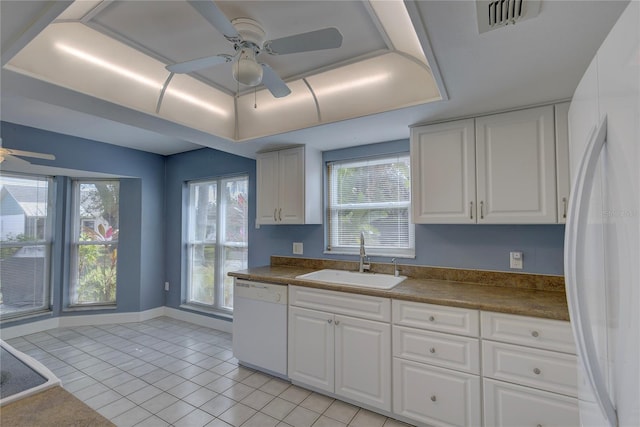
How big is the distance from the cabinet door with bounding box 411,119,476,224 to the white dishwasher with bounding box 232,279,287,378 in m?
1.39

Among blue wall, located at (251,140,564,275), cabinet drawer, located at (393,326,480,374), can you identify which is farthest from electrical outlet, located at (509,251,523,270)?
cabinet drawer, located at (393,326,480,374)

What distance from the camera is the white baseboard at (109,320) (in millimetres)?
3758

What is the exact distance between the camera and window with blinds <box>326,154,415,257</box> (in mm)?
2902

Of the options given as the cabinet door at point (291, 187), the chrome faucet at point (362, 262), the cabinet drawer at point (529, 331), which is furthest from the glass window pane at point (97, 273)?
the cabinet drawer at point (529, 331)

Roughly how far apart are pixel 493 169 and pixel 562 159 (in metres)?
0.39

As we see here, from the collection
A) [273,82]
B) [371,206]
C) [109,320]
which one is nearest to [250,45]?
[273,82]

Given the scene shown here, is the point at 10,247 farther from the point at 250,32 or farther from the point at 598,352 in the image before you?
the point at 598,352

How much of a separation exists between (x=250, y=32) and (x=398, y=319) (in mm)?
2020

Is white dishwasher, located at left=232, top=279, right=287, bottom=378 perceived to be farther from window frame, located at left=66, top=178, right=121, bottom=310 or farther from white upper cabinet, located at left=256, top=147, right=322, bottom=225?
window frame, located at left=66, top=178, right=121, bottom=310

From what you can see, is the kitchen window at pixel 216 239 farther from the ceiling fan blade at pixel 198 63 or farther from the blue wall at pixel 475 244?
the ceiling fan blade at pixel 198 63

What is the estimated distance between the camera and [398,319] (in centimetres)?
210

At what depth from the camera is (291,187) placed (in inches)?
124

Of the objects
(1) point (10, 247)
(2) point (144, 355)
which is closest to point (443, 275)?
(2) point (144, 355)

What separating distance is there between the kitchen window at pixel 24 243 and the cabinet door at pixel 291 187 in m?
3.33
